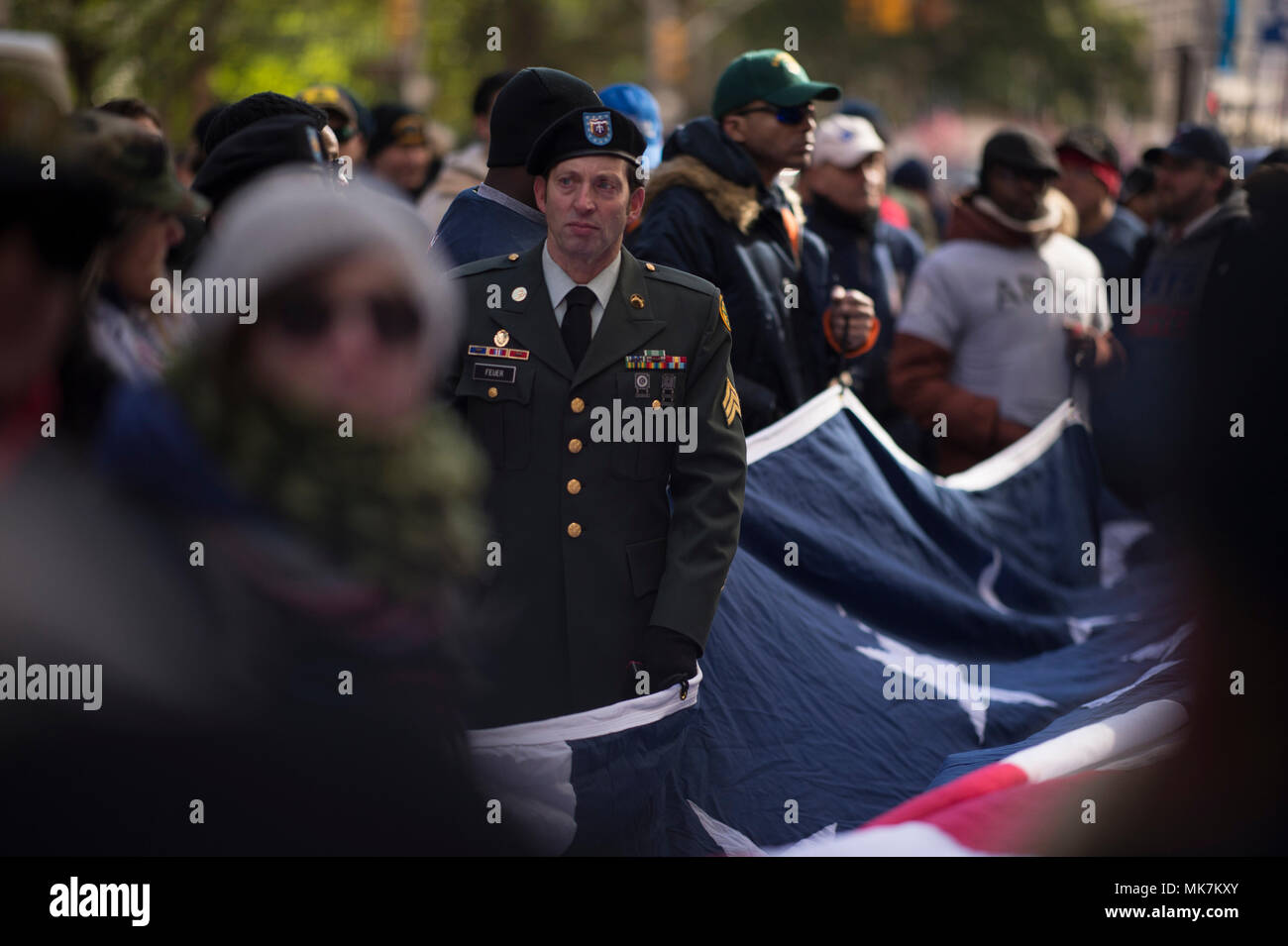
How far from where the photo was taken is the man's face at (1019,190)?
7094 millimetres

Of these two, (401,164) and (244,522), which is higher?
(401,164)

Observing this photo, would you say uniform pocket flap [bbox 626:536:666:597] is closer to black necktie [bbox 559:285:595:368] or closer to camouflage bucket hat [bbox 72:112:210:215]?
black necktie [bbox 559:285:595:368]

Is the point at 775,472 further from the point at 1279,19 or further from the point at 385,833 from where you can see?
the point at 1279,19

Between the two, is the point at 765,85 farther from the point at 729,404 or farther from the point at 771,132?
the point at 729,404

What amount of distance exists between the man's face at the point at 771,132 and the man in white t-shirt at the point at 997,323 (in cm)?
158

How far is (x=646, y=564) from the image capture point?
147 inches

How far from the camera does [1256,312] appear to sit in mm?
3311

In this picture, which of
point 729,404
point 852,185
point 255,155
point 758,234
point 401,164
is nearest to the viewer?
point 255,155

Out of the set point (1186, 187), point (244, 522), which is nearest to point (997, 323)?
point (1186, 187)

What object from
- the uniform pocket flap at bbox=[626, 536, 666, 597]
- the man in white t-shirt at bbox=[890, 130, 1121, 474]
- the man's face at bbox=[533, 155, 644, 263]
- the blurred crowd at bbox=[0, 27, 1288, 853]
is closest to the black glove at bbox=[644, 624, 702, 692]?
the uniform pocket flap at bbox=[626, 536, 666, 597]

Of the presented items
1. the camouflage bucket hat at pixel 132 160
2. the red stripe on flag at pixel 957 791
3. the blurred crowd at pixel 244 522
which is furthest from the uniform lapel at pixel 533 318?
the red stripe on flag at pixel 957 791

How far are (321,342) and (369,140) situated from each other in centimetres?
690

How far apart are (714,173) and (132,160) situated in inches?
114

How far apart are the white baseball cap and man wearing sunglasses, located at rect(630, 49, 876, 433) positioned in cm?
123
